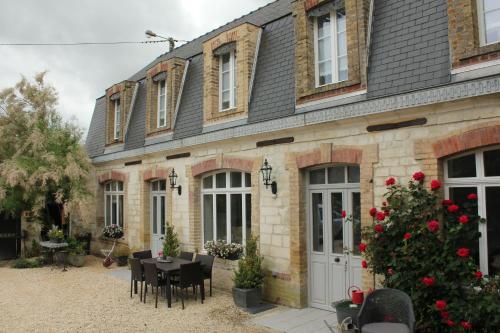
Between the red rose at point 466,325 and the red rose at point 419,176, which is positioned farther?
the red rose at point 419,176

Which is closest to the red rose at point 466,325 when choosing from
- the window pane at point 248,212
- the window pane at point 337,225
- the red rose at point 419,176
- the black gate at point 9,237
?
the red rose at point 419,176

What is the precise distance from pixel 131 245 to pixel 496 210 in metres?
9.84

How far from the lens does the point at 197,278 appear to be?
26.0 feet

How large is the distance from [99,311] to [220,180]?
3.60 meters

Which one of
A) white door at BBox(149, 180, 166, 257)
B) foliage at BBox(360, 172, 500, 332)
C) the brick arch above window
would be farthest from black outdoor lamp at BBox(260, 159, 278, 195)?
the brick arch above window

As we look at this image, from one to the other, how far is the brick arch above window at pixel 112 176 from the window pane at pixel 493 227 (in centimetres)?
1001

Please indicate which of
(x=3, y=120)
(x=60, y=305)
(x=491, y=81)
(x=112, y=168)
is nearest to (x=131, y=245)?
(x=112, y=168)

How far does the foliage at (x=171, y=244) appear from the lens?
384 inches

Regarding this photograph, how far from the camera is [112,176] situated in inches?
522

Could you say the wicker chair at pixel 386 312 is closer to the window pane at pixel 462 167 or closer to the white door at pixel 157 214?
the window pane at pixel 462 167

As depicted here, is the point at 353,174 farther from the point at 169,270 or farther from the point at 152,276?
the point at 152,276

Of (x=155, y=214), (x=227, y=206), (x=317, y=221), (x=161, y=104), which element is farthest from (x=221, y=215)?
(x=161, y=104)

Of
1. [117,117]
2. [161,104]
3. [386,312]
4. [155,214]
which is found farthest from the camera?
[117,117]

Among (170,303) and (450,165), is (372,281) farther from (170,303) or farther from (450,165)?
(170,303)
